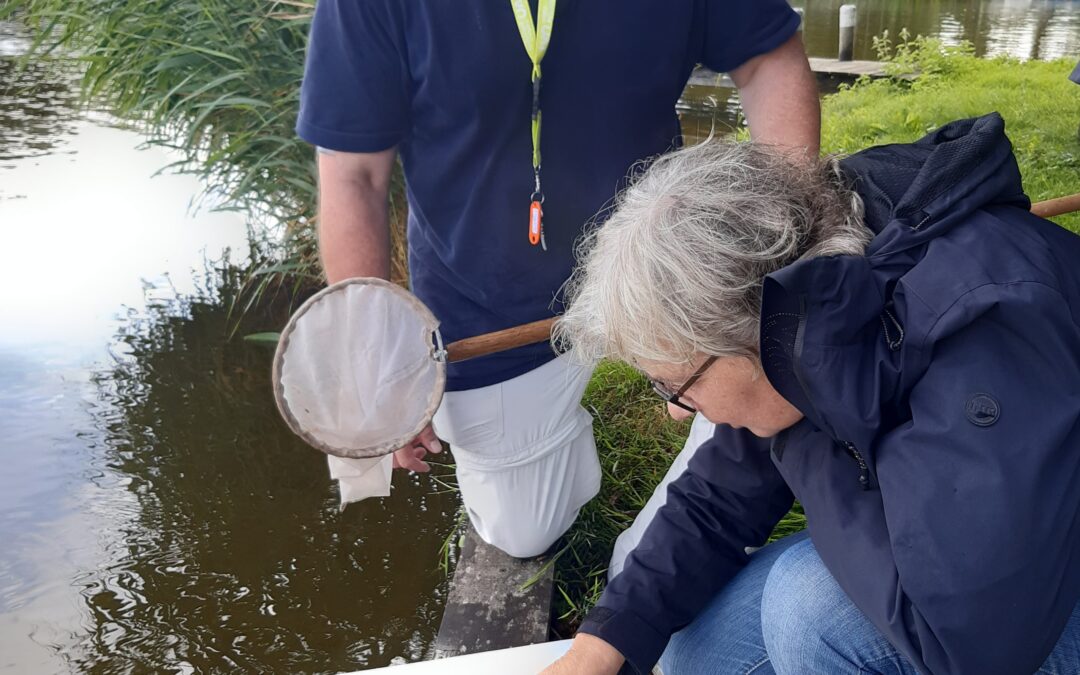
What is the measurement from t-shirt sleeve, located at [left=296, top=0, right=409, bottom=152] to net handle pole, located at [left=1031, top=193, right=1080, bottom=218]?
4.16ft

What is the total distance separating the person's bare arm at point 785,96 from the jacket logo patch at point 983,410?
1030 millimetres

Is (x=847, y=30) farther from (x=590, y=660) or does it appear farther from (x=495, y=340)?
(x=590, y=660)

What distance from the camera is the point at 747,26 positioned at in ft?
6.46

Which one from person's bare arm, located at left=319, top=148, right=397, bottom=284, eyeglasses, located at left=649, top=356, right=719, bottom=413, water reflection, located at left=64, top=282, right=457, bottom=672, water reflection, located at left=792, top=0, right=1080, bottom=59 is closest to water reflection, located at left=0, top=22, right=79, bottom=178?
water reflection, located at left=64, top=282, right=457, bottom=672

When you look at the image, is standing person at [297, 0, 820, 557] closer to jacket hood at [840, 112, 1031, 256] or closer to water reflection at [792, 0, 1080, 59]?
jacket hood at [840, 112, 1031, 256]

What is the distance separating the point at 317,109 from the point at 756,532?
1174 millimetres

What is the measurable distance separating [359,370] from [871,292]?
1.15m

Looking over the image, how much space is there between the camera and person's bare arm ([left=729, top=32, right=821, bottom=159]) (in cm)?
200

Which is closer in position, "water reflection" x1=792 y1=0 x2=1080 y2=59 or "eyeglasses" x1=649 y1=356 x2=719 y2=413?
"eyeglasses" x1=649 y1=356 x2=719 y2=413

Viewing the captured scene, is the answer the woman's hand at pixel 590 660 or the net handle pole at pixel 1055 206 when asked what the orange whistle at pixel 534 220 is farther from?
the net handle pole at pixel 1055 206

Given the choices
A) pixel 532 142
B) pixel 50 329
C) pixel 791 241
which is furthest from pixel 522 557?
pixel 50 329

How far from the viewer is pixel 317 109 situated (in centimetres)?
186

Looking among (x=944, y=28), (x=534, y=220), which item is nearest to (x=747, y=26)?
(x=534, y=220)

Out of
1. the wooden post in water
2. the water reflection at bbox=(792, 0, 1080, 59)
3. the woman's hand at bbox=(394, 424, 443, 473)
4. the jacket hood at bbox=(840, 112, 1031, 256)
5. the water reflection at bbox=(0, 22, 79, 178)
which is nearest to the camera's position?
the jacket hood at bbox=(840, 112, 1031, 256)
